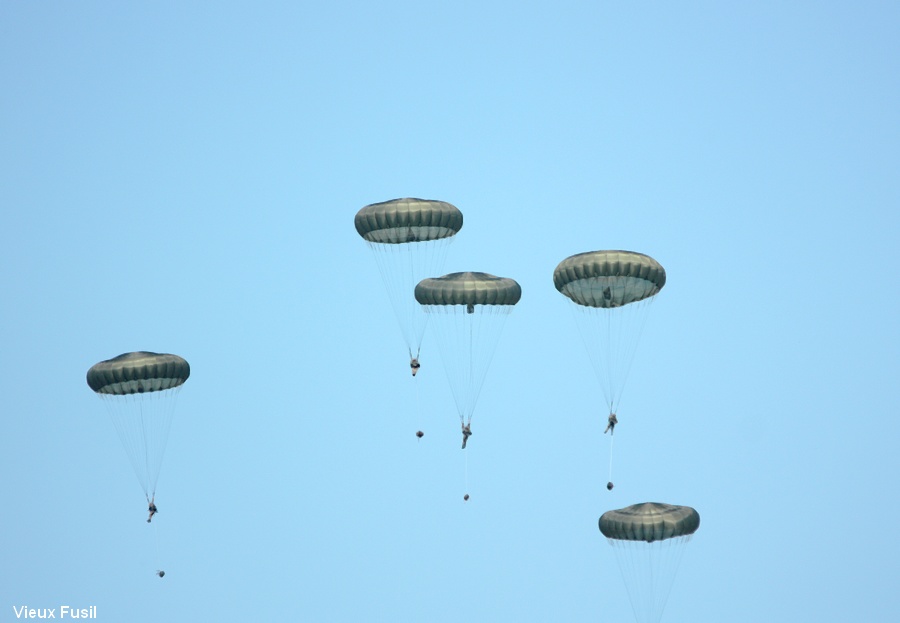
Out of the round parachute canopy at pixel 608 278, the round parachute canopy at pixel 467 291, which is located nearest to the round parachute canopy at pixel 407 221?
the round parachute canopy at pixel 467 291

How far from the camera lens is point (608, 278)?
76250 mm

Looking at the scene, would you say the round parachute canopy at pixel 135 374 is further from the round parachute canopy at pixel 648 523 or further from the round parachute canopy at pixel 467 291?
the round parachute canopy at pixel 648 523

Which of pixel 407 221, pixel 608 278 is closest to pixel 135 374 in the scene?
pixel 407 221

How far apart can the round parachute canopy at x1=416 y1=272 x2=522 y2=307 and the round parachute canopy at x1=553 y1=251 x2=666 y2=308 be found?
6.45 ft

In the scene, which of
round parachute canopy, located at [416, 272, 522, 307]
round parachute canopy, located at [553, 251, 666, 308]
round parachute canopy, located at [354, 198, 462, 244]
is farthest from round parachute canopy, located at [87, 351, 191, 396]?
round parachute canopy, located at [553, 251, 666, 308]

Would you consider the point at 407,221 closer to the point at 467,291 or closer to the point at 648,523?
the point at 467,291

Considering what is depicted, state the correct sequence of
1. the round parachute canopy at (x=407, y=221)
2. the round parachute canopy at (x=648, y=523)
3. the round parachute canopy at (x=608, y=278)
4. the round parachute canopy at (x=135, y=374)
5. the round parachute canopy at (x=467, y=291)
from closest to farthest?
the round parachute canopy at (x=608, y=278) → the round parachute canopy at (x=648, y=523) → the round parachute canopy at (x=467, y=291) → the round parachute canopy at (x=407, y=221) → the round parachute canopy at (x=135, y=374)

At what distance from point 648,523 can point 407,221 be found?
14.1 metres

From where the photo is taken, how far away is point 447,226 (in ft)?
259

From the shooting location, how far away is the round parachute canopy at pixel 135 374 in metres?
79.3

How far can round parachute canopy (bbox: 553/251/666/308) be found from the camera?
249 ft

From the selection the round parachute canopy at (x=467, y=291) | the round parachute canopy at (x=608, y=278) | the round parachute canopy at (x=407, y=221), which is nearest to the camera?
the round parachute canopy at (x=608, y=278)

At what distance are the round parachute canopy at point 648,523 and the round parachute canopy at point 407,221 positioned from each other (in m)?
12.4

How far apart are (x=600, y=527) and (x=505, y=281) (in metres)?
9.79
